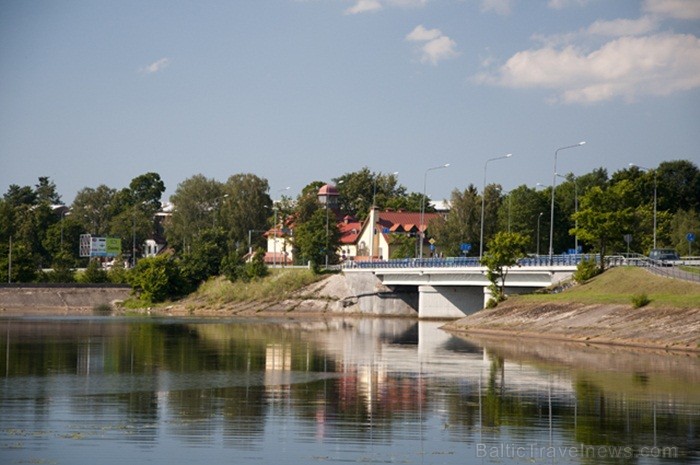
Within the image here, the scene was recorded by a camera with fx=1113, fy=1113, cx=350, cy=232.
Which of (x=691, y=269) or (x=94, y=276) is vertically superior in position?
(x=691, y=269)

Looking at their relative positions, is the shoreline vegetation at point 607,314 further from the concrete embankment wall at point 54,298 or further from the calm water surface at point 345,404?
the concrete embankment wall at point 54,298

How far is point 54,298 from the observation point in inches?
6540

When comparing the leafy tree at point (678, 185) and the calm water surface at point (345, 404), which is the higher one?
the leafy tree at point (678, 185)

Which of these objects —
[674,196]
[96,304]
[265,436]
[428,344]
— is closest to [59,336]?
[428,344]

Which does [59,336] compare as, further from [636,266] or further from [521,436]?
[521,436]

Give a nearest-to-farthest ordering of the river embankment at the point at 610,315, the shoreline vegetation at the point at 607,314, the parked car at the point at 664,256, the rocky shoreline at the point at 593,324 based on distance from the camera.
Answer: the rocky shoreline at the point at 593,324 → the river embankment at the point at 610,315 → the shoreline vegetation at the point at 607,314 → the parked car at the point at 664,256

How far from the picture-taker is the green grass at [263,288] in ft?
508

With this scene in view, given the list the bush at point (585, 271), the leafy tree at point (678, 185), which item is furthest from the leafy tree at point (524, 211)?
the bush at point (585, 271)

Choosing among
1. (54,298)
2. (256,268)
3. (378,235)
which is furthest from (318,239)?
(54,298)

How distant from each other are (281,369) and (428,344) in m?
25.3

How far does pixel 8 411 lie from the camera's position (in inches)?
1802

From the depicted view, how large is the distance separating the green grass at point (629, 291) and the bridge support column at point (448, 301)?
2699 cm

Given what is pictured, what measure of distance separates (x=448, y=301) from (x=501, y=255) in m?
25.0

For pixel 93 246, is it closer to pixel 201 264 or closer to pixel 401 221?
pixel 201 264
